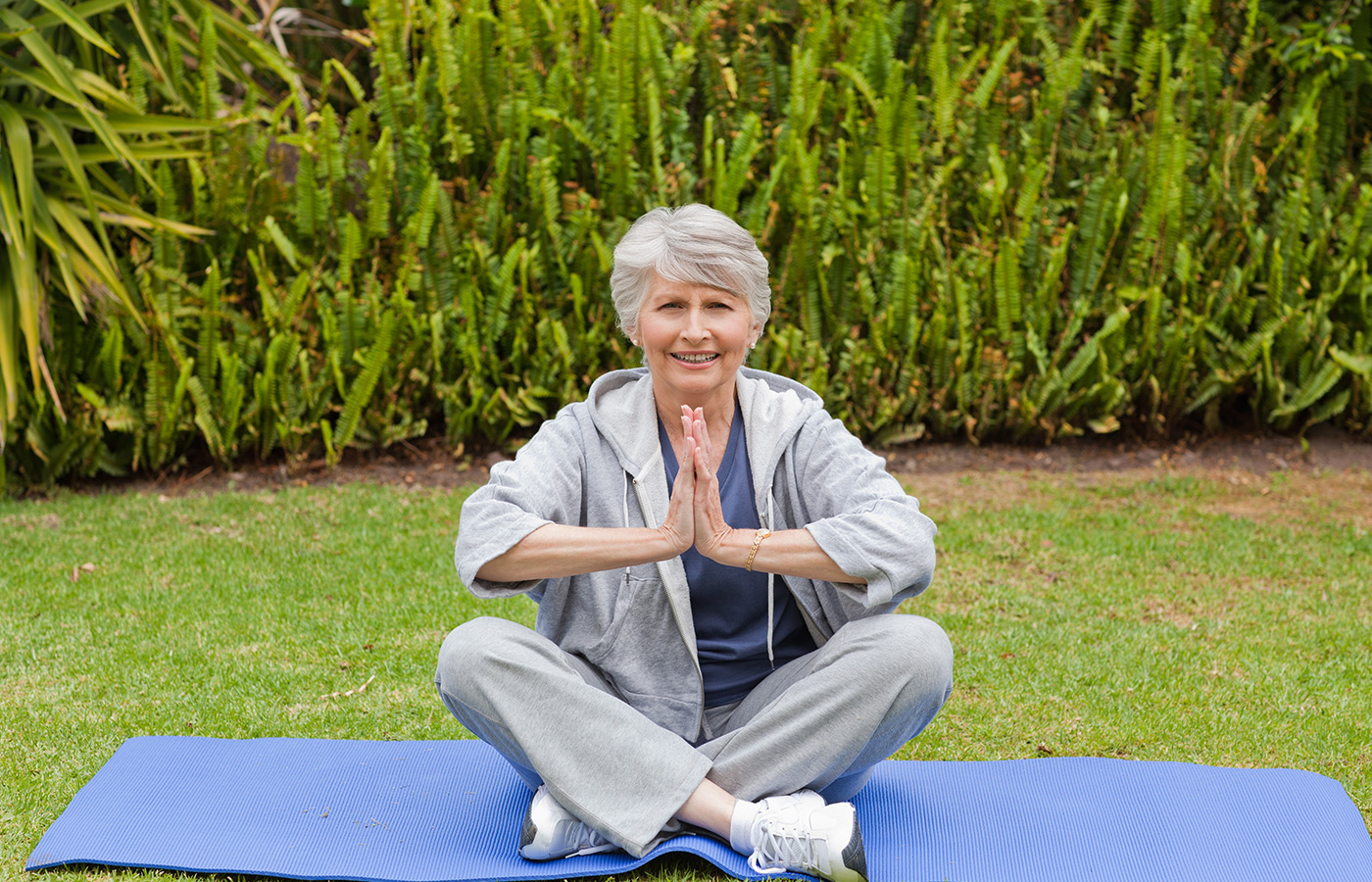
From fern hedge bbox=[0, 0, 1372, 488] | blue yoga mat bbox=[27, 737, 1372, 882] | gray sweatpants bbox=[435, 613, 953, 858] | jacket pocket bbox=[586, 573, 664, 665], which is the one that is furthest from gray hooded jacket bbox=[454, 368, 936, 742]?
fern hedge bbox=[0, 0, 1372, 488]

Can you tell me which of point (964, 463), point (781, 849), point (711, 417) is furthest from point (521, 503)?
point (964, 463)

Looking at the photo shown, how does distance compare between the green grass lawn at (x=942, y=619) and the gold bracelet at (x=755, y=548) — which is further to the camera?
the green grass lawn at (x=942, y=619)

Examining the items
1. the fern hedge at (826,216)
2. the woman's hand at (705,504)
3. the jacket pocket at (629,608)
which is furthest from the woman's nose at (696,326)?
the fern hedge at (826,216)

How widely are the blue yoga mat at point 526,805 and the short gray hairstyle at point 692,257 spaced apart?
1.05 metres

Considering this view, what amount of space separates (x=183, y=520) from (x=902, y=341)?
3061mm

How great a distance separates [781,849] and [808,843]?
0.05 metres

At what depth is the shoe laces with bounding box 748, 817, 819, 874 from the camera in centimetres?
230

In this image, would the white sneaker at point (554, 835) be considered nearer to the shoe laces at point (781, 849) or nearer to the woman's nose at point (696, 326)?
the shoe laces at point (781, 849)

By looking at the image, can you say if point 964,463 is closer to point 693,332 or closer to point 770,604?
point 770,604

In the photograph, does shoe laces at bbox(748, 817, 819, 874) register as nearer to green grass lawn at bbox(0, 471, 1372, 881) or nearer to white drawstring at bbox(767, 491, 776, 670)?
green grass lawn at bbox(0, 471, 1372, 881)

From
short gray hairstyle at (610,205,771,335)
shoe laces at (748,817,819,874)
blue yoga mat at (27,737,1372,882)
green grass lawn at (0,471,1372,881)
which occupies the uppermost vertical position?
short gray hairstyle at (610,205,771,335)

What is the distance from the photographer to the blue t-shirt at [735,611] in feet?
8.30

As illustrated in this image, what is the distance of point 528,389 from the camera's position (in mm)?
5512

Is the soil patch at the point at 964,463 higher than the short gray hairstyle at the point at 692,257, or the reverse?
the short gray hairstyle at the point at 692,257
